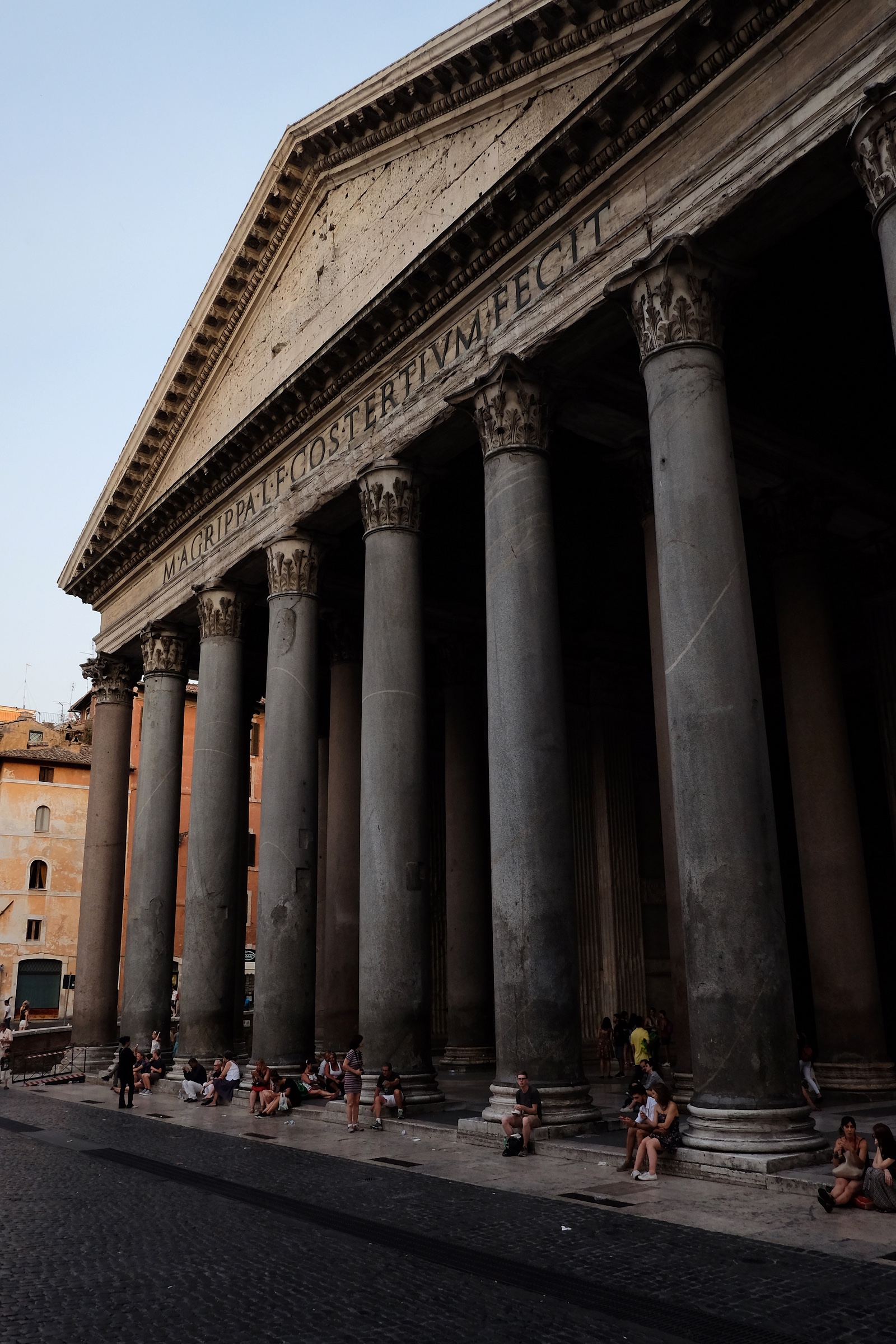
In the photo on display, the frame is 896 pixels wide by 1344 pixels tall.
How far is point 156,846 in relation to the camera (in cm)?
2133

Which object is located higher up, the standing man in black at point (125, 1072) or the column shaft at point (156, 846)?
the column shaft at point (156, 846)

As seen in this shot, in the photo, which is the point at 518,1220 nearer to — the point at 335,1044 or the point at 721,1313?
the point at 721,1313

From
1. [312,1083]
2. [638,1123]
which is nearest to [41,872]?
[312,1083]

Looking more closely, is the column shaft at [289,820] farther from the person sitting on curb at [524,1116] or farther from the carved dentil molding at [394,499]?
the person sitting on curb at [524,1116]

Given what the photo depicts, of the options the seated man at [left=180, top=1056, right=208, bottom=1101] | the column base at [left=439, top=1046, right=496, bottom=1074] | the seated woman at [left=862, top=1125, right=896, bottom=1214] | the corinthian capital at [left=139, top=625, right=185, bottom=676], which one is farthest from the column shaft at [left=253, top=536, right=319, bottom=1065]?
the seated woman at [left=862, top=1125, right=896, bottom=1214]

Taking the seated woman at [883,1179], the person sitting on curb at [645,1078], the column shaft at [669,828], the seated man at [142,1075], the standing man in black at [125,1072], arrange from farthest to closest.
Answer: the seated man at [142,1075] → the standing man in black at [125,1072] → the column shaft at [669,828] → the person sitting on curb at [645,1078] → the seated woman at [883,1179]

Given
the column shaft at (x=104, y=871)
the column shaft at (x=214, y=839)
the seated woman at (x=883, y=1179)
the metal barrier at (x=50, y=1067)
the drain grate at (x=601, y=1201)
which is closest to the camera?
the seated woman at (x=883, y=1179)

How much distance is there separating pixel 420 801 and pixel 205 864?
603 centimetres

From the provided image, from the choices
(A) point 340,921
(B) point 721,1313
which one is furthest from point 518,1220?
(A) point 340,921

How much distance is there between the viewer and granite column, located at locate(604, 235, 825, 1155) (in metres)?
9.24

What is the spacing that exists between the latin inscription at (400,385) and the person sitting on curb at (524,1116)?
9.17 m

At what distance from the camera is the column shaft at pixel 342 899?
19.4 meters

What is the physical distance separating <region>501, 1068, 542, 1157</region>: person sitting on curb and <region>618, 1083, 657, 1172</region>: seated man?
4.17 feet

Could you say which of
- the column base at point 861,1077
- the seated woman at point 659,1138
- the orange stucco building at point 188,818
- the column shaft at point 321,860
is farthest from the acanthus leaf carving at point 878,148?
the orange stucco building at point 188,818
